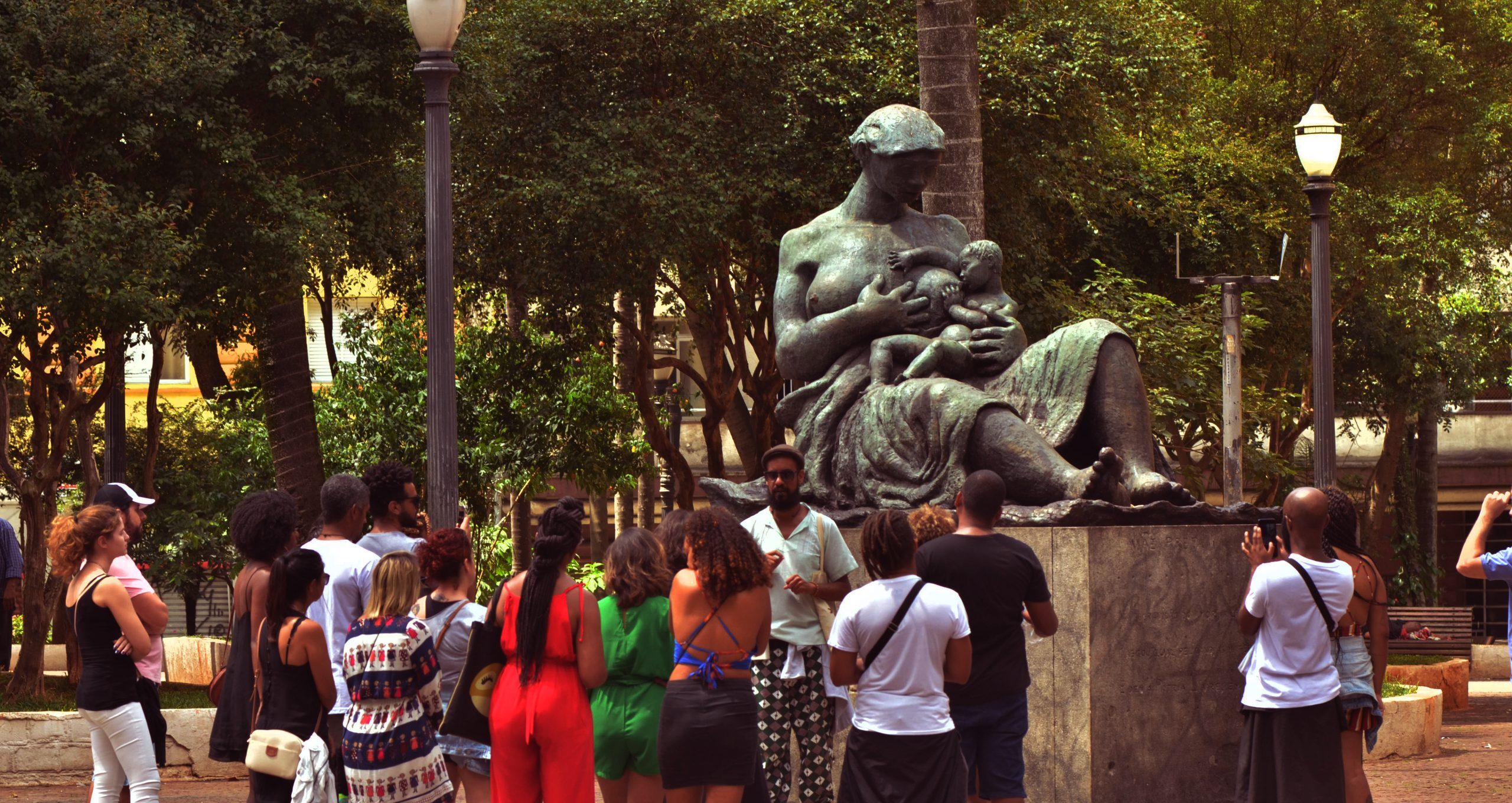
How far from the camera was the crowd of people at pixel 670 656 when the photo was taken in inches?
248

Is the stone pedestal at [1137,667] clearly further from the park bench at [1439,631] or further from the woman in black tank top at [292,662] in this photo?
the park bench at [1439,631]

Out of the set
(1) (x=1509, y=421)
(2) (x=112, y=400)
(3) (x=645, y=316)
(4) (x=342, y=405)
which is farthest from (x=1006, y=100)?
(1) (x=1509, y=421)

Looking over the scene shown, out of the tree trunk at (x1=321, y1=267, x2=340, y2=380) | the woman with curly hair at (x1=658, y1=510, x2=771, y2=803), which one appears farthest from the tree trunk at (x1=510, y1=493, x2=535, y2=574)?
the woman with curly hair at (x1=658, y1=510, x2=771, y2=803)

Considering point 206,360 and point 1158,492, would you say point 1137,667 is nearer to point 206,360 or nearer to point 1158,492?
point 1158,492

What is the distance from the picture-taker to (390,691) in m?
6.36

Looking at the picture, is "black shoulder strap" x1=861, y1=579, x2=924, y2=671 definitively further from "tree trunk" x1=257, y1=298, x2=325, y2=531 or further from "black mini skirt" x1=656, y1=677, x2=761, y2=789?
"tree trunk" x1=257, y1=298, x2=325, y2=531

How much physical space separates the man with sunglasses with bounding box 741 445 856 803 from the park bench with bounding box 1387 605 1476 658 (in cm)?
1275

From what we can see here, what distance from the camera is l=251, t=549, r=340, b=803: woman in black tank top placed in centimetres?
649

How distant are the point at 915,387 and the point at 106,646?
3.88m

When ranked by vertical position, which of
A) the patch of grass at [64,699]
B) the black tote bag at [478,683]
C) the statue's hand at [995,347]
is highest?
the statue's hand at [995,347]

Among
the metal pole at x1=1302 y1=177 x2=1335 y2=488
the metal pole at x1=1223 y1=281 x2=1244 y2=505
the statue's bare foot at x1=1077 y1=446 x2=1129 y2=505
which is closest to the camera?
the statue's bare foot at x1=1077 y1=446 x2=1129 y2=505

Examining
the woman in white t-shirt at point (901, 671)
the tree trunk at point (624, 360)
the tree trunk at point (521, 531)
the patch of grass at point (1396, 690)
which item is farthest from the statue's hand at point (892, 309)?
the tree trunk at point (521, 531)

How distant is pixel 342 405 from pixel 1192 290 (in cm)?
1032

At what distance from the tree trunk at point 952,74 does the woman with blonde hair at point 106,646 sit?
→ 751 cm
